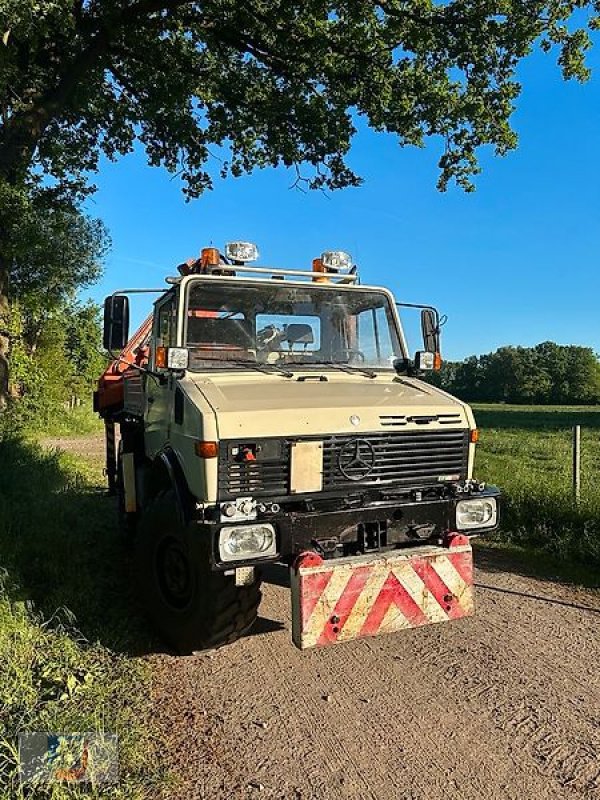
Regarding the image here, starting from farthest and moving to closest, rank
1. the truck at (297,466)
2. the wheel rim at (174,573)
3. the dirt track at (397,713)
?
1. the wheel rim at (174,573)
2. the truck at (297,466)
3. the dirt track at (397,713)

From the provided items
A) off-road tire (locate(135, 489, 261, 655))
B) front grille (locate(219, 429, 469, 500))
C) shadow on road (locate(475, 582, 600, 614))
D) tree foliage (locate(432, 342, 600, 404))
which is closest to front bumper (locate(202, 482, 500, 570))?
front grille (locate(219, 429, 469, 500))

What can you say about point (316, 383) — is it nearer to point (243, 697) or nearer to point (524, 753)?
point (243, 697)

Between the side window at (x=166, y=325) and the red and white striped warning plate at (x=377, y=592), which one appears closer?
the red and white striped warning plate at (x=377, y=592)

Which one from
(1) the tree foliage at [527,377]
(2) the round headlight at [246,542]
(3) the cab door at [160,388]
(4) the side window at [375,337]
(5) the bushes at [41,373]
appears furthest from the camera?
(1) the tree foliage at [527,377]

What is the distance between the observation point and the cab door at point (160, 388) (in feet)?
15.1

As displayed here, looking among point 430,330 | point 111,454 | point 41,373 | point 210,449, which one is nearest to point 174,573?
point 210,449

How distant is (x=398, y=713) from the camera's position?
356 cm

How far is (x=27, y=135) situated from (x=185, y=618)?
1199 centimetres

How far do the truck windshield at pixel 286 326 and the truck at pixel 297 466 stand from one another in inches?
0.5

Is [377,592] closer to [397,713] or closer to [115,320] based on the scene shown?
[397,713]

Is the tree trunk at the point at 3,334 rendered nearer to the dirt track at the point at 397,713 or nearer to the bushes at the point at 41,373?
the bushes at the point at 41,373

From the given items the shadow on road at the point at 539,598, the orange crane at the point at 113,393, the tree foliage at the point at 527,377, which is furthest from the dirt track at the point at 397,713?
the tree foliage at the point at 527,377

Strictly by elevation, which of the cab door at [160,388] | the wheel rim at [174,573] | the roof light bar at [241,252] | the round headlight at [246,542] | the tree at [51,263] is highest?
the tree at [51,263]

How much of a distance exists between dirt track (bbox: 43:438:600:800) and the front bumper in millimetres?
844
